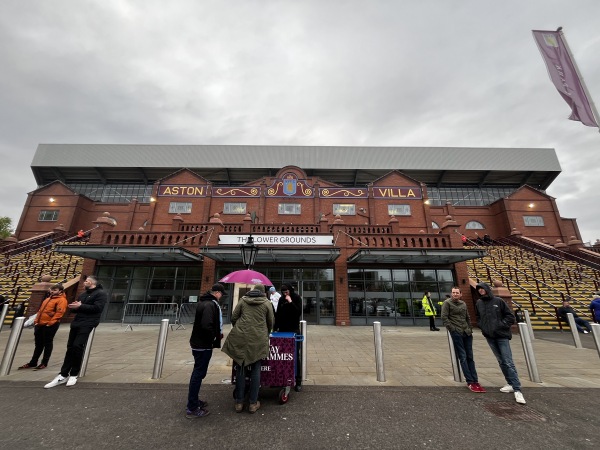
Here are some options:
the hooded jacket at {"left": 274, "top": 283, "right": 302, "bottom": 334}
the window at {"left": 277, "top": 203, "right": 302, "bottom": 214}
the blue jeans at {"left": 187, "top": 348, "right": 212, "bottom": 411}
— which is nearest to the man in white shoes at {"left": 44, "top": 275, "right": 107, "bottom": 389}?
the blue jeans at {"left": 187, "top": 348, "right": 212, "bottom": 411}

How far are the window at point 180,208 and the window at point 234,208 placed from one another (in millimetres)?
3713

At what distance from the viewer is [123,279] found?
49.0 feet

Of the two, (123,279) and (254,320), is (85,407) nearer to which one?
(254,320)

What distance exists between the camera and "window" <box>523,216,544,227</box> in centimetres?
3070

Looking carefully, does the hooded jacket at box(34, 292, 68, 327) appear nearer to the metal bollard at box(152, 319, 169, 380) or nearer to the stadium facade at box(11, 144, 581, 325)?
the metal bollard at box(152, 319, 169, 380)

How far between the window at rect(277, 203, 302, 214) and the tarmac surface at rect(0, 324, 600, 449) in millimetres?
20433

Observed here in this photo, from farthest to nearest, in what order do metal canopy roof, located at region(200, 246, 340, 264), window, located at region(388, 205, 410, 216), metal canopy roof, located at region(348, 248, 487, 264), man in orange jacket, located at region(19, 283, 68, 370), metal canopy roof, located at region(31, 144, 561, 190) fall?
metal canopy roof, located at region(31, 144, 561, 190) < window, located at region(388, 205, 410, 216) < metal canopy roof, located at region(200, 246, 340, 264) < metal canopy roof, located at region(348, 248, 487, 264) < man in orange jacket, located at region(19, 283, 68, 370)

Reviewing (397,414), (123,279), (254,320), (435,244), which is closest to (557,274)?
(435,244)

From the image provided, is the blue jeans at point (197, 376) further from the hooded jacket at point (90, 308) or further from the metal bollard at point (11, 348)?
the metal bollard at point (11, 348)

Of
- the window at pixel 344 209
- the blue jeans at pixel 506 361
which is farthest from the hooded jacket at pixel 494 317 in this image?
the window at pixel 344 209

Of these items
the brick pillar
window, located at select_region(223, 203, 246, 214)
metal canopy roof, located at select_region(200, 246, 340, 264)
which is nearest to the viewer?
the brick pillar

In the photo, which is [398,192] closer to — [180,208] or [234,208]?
[234,208]

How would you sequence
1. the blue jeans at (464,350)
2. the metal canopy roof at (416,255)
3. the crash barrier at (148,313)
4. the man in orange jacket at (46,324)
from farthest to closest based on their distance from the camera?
the crash barrier at (148,313) → the metal canopy roof at (416,255) → the man in orange jacket at (46,324) → the blue jeans at (464,350)

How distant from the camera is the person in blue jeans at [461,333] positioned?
5.12 meters
